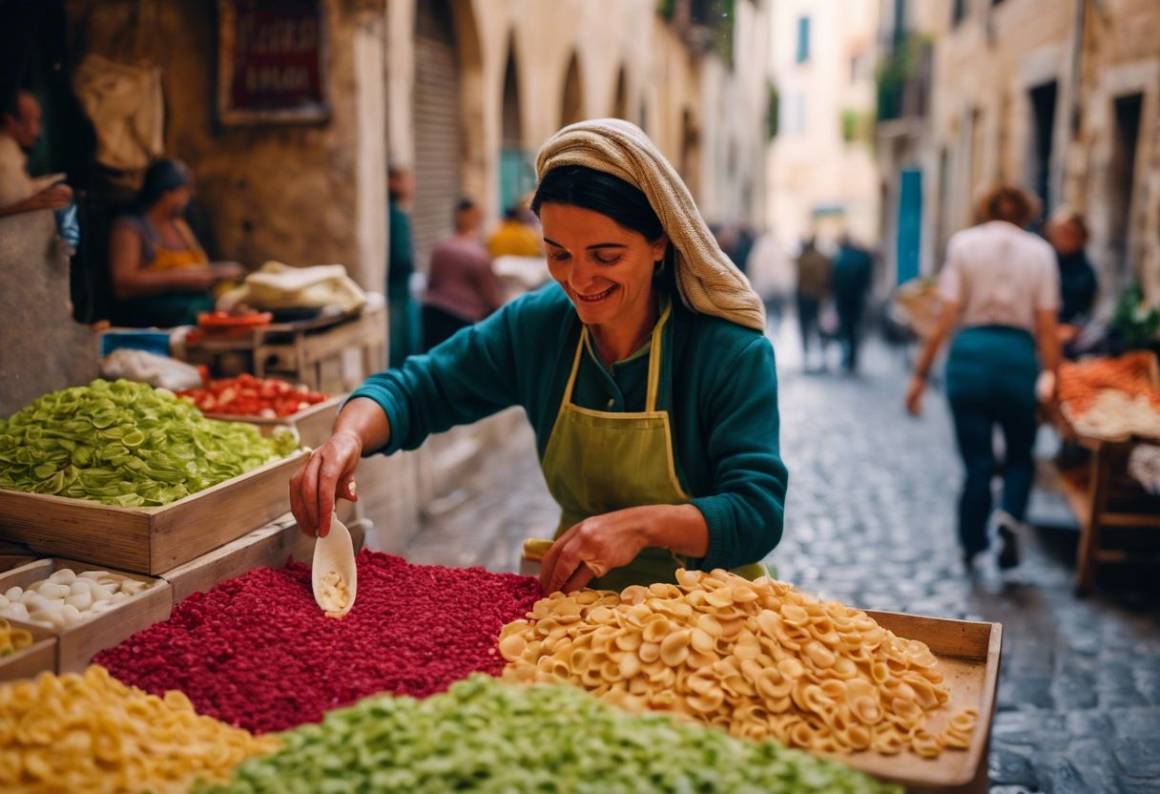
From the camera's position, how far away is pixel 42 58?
6145 mm

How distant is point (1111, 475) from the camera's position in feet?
19.0

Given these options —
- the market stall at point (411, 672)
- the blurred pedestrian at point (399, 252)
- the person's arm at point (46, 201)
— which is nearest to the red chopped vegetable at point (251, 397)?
the person's arm at point (46, 201)

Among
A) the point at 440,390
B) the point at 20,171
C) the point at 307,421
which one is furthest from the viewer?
the point at 20,171

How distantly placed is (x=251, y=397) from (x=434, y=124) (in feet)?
20.3

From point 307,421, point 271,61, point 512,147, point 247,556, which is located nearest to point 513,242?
point 512,147

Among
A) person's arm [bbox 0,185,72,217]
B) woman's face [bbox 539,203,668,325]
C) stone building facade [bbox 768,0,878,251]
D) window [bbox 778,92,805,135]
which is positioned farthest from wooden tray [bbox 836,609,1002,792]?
window [bbox 778,92,805,135]

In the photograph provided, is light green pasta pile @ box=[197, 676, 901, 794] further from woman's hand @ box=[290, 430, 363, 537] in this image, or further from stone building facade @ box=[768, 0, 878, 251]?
stone building facade @ box=[768, 0, 878, 251]

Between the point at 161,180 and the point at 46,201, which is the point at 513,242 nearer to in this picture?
the point at 161,180

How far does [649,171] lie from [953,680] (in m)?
1.16

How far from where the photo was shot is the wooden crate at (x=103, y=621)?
2.09 meters

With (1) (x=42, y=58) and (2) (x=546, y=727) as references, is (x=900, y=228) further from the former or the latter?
(2) (x=546, y=727)

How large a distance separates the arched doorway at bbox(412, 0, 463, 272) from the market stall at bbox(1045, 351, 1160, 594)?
5609 mm

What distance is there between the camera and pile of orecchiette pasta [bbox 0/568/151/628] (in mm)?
2295

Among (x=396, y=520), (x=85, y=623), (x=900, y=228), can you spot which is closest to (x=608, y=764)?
(x=85, y=623)
